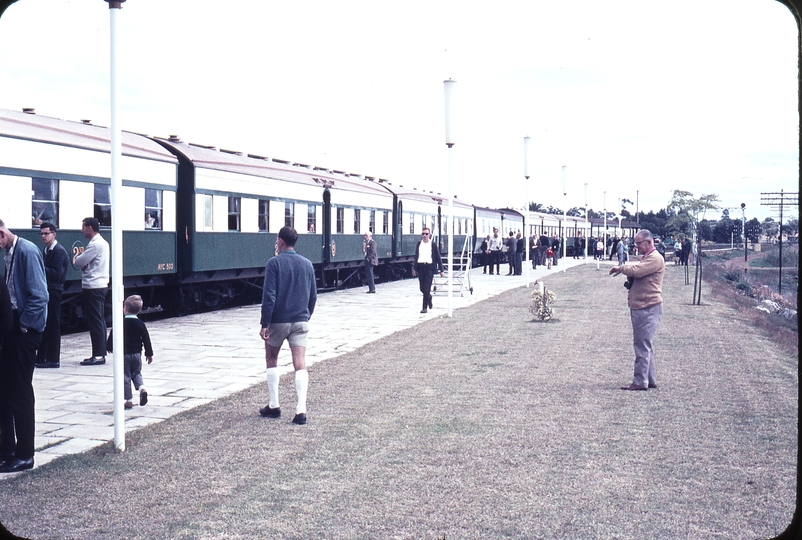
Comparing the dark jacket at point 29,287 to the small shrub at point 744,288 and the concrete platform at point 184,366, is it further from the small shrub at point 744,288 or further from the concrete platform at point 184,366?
the small shrub at point 744,288

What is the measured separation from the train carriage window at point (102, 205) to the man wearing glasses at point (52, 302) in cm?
399

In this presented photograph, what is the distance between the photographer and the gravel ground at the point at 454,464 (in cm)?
471

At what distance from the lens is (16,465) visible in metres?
5.76

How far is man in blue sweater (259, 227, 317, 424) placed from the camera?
7336mm

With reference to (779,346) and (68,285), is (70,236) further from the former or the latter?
(779,346)

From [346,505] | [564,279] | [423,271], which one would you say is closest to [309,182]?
[423,271]

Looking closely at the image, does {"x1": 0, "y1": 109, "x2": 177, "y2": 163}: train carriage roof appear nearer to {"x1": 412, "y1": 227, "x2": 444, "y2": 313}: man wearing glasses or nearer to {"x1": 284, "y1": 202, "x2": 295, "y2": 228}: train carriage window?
{"x1": 284, "y1": 202, "x2": 295, "y2": 228}: train carriage window

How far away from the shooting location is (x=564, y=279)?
3303 cm

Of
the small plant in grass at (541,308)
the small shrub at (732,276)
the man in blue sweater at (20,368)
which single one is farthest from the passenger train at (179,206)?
the small shrub at (732,276)

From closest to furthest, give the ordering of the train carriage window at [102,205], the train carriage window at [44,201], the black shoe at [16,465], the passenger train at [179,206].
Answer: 1. the black shoe at [16,465]
2. the train carriage window at [44,201]
3. the passenger train at [179,206]
4. the train carriage window at [102,205]

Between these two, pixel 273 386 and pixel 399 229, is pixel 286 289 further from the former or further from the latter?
pixel 399 229

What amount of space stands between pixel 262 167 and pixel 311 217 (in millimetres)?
3078

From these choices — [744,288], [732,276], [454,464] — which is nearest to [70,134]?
[454,464]

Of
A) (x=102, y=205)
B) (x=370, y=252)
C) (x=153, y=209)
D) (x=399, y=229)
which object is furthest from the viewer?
(x=399, y=229)
